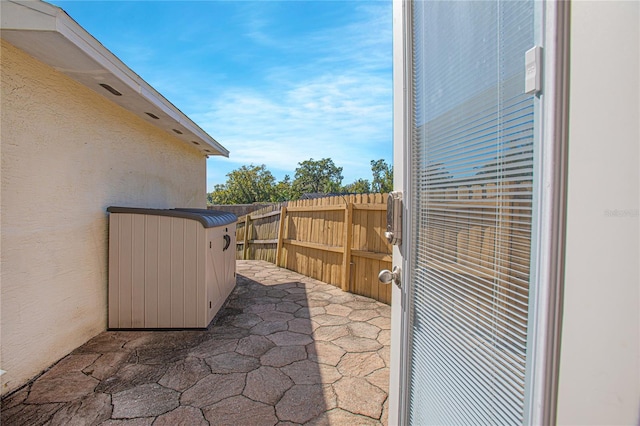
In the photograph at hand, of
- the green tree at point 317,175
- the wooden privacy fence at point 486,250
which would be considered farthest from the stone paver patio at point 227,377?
the green tree at point 317,175

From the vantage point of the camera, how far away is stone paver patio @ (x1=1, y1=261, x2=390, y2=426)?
1949mm

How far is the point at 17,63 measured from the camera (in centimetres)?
223

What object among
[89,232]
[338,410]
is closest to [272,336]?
[338,410]

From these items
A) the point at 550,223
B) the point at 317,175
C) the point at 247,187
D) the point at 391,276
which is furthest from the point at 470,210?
the point at 317,175

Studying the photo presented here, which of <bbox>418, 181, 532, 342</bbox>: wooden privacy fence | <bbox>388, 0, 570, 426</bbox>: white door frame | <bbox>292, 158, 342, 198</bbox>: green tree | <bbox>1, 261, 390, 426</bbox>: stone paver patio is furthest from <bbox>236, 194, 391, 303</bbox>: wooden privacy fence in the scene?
<bbox>292, 158, 342, 198</bbox>: green tree

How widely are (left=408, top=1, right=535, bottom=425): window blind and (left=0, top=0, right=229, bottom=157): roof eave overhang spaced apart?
2.37m

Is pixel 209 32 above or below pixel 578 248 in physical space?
above

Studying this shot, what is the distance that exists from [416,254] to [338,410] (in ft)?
4.77

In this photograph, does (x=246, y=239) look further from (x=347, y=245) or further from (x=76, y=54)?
(x=76, y=54)

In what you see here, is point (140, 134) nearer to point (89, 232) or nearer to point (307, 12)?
point (89, 232)

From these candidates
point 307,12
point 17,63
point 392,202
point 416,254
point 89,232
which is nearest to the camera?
point 416,254

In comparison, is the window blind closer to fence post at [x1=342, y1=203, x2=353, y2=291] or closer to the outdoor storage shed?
the outdoor storage shed

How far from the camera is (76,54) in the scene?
2277 mm

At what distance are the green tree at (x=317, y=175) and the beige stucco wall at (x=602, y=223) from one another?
134 feet
